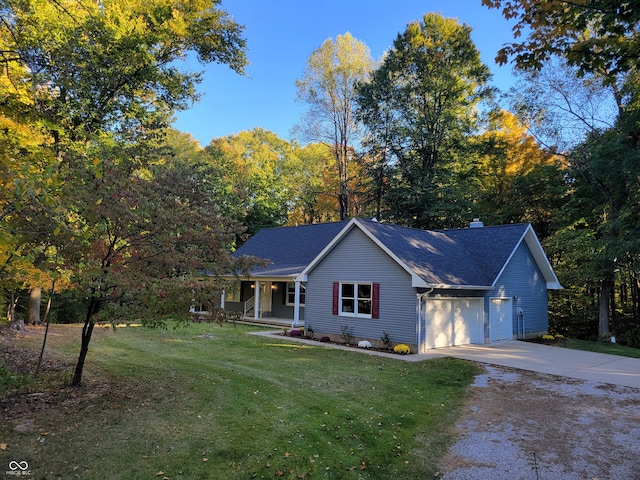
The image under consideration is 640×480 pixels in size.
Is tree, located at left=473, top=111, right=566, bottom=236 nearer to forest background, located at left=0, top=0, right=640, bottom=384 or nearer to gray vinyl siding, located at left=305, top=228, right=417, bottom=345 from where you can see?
forest background, located at left=0, top=0, right=640, bottom=384

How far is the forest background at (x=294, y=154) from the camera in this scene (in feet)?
17.3

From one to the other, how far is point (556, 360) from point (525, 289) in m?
6.22

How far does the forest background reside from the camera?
526cm

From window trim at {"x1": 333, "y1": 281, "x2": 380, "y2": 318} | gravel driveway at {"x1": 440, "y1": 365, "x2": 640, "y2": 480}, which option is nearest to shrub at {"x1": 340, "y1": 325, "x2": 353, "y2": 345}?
window trim at {"x1": 333, "y1": 281, "x2": 380, "y2": 318}

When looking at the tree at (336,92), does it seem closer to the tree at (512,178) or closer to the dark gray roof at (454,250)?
the tree at (512,178)

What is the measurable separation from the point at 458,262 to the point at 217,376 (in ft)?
35.8

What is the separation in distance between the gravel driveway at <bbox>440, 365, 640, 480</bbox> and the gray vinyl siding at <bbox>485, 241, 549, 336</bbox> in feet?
26.3

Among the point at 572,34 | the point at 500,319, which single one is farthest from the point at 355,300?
the point at 572,34

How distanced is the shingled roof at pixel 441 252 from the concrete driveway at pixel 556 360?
7.24 feet

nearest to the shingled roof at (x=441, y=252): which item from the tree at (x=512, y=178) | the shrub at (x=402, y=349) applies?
the shrub at (x=402, y=349)

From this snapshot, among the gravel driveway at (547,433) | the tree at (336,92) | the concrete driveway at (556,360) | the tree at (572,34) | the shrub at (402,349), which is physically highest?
the tree at (336,92)

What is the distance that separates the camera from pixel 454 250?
1730 centimetres

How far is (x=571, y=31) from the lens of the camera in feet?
14.2

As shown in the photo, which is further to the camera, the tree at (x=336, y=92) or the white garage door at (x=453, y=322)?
the tree at (x=336, y=92)
